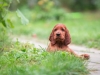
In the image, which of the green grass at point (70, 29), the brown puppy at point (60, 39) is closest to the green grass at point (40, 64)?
the brown puppy at point (60, 39)

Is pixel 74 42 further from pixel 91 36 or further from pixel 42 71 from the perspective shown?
pixel 42 71

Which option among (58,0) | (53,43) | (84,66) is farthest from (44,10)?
(84,66)

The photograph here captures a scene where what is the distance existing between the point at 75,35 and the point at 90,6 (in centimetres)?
949

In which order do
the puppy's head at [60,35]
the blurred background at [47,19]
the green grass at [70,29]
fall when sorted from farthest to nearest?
the green grass at [70,29]
the blurred background at [47,19]
the puppy's head at [60,35]

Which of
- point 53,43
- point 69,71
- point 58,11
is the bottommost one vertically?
point 69,71

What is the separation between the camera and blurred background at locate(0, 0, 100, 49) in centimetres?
752

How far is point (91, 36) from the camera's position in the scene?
1060 cm

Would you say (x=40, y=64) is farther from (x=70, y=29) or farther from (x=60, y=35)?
(x=70, y=29)

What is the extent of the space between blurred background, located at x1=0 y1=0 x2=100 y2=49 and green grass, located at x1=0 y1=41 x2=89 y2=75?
80 centimetres

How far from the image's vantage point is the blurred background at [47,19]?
7.52 metres

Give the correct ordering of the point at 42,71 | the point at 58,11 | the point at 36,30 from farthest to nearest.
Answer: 1. the point at 58,11
2. the point at 36,30
3. the point at 42,71

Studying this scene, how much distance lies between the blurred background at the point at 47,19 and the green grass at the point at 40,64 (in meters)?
0.80

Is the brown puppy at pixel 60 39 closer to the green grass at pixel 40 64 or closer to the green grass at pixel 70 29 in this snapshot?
the green grass at pixel 40 64

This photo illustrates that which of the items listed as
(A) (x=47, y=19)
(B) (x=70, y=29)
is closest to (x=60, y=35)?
(B) (x=70, y=29)
